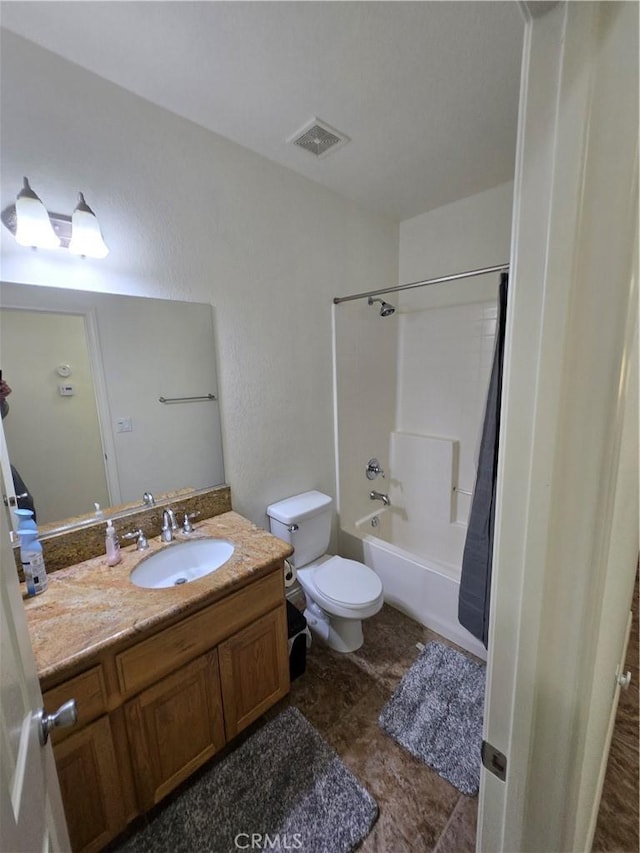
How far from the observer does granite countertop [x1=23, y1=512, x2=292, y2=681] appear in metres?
0.99

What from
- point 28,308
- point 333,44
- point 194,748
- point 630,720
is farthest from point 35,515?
point 630,720

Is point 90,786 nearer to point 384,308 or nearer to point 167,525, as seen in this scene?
point 167,525

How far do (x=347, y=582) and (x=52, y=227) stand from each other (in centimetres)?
201

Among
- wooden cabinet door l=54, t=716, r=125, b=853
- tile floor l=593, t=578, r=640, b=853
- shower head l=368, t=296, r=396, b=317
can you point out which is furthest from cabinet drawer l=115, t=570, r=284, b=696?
shower head l=368, t=296, r=396, b=317

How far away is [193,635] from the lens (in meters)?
1.22

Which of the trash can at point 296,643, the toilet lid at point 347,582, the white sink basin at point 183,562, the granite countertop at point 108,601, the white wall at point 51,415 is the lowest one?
the trash can at point 296,643

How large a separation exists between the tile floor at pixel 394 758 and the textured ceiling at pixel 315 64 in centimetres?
264

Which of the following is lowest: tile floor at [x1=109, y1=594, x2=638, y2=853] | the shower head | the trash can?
tile floor at [x1=109, y1=594, x2=638, y2=853]

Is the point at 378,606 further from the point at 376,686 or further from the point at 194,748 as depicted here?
the point at 194,748

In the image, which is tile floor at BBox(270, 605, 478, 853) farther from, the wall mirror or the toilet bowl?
the wall mirror

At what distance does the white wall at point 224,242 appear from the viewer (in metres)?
1.23

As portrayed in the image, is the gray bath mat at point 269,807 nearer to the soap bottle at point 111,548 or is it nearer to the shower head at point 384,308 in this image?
the soap bottle at point 111,548

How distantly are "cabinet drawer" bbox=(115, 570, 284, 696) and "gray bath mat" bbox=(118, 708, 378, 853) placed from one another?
22.6 inches

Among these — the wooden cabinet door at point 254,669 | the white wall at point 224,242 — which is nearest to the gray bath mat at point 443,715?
the wooden cabinet door at point 254,669
